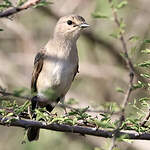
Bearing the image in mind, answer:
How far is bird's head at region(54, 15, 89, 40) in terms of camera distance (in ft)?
19.3

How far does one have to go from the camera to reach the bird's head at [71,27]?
19.3 feet

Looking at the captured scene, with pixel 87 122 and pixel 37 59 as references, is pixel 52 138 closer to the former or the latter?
pixel 37 59

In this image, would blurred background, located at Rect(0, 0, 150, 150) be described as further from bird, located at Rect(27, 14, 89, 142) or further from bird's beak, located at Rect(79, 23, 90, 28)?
bird's beak, located at Rect(79, 23, 90, 28)

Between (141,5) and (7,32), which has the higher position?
(141,5)

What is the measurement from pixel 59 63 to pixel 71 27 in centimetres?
63

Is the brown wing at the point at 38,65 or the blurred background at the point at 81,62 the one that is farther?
the blurred background at the point at 81,62

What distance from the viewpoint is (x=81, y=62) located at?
339 inches

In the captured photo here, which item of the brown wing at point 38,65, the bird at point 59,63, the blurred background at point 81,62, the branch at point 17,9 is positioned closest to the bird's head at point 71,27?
the bird at point 59,63

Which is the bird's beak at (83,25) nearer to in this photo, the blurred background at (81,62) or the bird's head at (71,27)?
the bird's head at (71,27)

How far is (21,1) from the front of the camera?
8.68 feet

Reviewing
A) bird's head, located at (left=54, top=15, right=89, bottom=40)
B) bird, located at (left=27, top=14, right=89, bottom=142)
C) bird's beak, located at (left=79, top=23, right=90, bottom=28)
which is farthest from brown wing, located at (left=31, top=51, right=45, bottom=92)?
bird's beak, located at (left=79, top=23, right=90, bottom=28)

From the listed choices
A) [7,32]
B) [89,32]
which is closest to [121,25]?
[89,32]

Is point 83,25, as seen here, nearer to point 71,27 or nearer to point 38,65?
point 71,27

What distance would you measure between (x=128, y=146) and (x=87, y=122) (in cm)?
421
